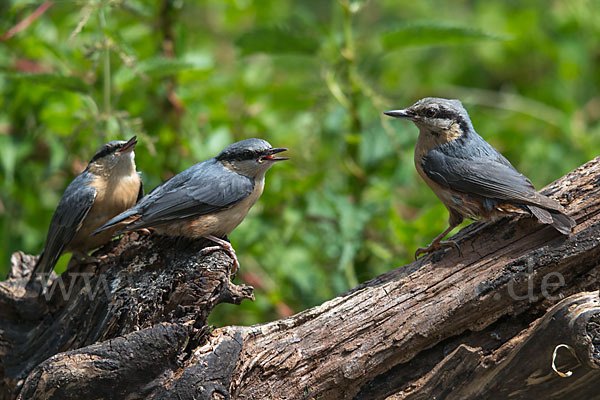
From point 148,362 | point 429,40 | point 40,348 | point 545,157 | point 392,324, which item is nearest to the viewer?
point 148,362

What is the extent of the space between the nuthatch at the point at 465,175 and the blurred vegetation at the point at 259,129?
77cm

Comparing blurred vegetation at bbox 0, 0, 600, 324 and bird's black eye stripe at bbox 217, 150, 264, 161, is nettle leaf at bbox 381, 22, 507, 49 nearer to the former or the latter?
blurred vegetation at bbox 0, 0, 600, 324

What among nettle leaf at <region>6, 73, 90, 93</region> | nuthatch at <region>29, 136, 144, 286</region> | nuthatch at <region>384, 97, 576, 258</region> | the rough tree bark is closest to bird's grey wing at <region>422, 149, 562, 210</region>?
nuthatch at <region>384, 97, 576, 258</region>

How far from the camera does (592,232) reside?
263 centimetres

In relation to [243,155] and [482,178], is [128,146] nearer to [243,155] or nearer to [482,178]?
[243,155]

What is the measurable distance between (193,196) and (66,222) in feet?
2.36

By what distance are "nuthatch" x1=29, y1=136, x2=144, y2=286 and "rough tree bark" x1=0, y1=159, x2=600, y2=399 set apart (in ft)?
1.54

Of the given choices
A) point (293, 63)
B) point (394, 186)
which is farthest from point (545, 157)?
point (293, 63)

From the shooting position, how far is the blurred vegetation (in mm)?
3875

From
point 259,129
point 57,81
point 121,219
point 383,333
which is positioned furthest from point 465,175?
point 57,81

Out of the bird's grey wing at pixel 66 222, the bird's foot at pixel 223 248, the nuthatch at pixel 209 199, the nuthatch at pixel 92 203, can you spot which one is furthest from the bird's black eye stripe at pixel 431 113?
the bird's grey wing at pixel 66 222

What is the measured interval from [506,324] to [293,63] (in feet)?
12.0

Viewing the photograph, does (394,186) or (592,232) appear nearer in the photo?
(592,232)

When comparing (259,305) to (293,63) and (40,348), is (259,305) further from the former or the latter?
(293,63)
